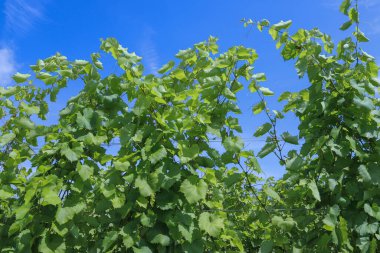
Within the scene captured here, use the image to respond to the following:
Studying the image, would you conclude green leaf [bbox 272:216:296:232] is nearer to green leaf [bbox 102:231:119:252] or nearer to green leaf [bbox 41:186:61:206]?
green leaf [bbox 102:231:119:252]

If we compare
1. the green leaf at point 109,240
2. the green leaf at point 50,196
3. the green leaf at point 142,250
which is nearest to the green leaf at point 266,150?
the green leaf at point 142,250

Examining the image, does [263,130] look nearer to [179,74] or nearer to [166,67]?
[179,74]

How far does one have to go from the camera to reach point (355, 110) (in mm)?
2715

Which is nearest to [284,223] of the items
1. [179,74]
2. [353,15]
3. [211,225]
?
[211,225]

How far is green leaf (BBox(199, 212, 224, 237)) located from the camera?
228cm

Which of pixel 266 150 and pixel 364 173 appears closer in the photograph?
pixel 364 173

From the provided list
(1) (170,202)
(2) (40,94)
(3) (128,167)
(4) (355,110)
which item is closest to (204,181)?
Answer: (1) (170,202)

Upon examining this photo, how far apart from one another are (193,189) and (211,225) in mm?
234

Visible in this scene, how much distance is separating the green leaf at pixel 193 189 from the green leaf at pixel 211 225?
5.6 inches

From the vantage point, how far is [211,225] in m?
2.31

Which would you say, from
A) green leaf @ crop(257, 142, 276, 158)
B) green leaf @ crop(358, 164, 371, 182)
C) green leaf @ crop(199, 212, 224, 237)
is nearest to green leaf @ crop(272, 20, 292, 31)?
green leaf @ crop(257, 142, 276, 158)

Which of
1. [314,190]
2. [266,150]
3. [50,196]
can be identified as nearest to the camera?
[50,196]

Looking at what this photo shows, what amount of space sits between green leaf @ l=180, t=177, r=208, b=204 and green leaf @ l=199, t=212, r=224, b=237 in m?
0.14

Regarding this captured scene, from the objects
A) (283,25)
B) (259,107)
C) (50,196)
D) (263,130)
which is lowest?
(50,196)
